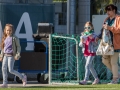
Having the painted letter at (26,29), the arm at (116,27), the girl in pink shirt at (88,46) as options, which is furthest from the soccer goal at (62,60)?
the arm at (116,27)

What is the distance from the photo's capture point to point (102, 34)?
13969 millimetres

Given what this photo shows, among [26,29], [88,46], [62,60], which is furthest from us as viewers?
[26,29]

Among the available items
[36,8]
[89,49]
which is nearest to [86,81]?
[89,49]

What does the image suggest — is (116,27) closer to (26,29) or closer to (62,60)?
(62,60)

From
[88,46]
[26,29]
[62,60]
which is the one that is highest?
[26,29]

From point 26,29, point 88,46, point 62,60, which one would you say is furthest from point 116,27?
point 26,29

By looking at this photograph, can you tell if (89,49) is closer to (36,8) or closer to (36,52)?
(36,52)

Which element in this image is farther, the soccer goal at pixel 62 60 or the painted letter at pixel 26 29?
the painted letter at pixel 26 29

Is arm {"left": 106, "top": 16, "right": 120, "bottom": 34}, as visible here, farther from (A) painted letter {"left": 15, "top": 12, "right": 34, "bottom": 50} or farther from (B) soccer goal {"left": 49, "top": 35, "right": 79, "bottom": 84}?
(A) painted letter {"left": 15, "top": 12, "right": 34, "bottom": 50}

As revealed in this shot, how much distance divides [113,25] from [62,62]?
325 cm

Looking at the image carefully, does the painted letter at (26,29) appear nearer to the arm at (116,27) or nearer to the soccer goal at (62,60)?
the soccer goal at (62,60)

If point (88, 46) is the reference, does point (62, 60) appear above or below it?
below

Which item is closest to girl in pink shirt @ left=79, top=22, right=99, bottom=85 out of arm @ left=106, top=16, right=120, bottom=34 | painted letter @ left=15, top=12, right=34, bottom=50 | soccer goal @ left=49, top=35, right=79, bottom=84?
soccer goal @ left=49, top=35, right=79, bottom=84

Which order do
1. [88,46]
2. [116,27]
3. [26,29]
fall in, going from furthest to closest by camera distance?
[26,29] → [88,46] → [116,27]
